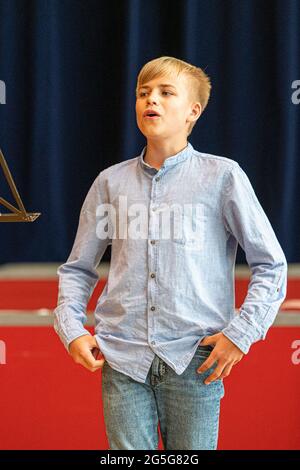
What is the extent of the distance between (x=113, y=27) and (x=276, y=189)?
63cm

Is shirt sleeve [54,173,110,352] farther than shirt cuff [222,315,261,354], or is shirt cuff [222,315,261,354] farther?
shirt sleeve [54,173,110,352]

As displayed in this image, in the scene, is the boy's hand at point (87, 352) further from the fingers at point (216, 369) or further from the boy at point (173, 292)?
the fingers at point (216, 369)

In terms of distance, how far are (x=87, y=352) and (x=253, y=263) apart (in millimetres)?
319

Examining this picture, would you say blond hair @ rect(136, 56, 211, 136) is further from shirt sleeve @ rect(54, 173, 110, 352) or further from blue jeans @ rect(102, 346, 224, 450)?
blue jeans @ rect(102, 346, 224, 450)

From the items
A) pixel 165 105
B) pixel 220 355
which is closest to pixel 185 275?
pixel 220 355

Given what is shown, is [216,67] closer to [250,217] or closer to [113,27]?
[113,27]

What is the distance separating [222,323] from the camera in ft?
3.34

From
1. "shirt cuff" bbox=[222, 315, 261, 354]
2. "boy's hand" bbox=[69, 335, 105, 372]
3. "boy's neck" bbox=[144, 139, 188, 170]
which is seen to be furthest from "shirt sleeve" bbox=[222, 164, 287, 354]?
"boy's hand" bbox=[69, 335, 105, 372]

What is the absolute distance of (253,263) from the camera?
1018 millimetres

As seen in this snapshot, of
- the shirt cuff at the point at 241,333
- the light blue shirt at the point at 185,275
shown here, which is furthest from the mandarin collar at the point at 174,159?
the shirt cuff at the point at 241,333

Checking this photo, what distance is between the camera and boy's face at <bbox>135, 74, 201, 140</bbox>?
1.04 meters

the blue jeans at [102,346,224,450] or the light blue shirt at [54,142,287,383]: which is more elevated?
the light blue shirt at [54,142,287,383]

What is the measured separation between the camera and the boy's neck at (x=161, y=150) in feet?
3.51
